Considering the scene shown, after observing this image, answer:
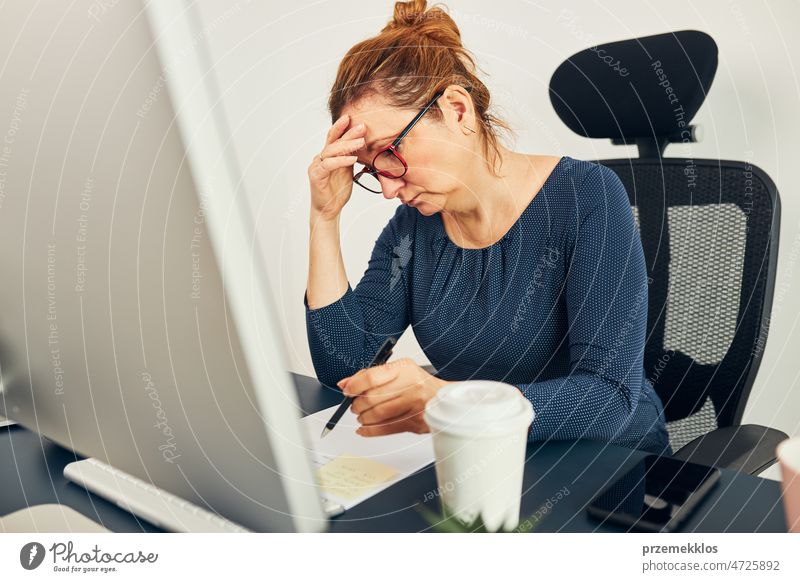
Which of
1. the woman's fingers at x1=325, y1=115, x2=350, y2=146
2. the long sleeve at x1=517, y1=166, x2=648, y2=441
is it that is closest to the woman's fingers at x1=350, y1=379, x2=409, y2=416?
the long sleeve at x1=517, y1=166, x2=648, y2=441

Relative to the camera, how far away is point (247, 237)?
25cm

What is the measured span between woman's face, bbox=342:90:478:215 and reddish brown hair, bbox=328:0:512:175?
0.5 inches

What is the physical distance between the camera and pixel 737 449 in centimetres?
55

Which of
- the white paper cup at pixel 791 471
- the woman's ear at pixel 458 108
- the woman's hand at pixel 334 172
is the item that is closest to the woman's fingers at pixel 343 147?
the woman's hand at pixel 334 172

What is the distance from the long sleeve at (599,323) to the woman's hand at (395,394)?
0.09 meters

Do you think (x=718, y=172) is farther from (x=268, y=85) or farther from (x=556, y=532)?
(x=268, y=85)

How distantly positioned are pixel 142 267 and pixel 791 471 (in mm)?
339

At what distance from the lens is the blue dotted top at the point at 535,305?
0.58m

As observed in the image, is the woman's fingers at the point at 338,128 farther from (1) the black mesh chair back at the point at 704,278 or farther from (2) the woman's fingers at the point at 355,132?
(1) the black mesh chair back at the point at 704,278

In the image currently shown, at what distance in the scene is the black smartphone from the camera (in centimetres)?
37

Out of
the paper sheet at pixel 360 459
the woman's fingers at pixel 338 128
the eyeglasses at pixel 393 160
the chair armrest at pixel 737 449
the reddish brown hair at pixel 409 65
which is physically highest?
the reddish brown hair at pixel 409 65

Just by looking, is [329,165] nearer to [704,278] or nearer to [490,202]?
[490,202]

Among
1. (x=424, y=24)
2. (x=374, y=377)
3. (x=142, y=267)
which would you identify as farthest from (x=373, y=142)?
(x=142, y=267)

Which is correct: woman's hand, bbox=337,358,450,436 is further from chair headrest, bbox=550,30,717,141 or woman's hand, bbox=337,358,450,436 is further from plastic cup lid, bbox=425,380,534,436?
chair headrest, bbox=550,30,717,141
